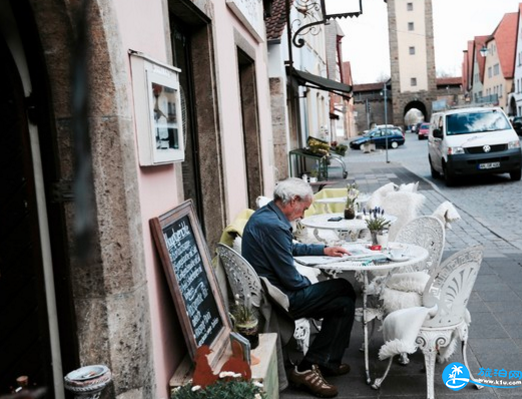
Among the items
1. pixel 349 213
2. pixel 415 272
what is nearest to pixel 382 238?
pixel 415 272

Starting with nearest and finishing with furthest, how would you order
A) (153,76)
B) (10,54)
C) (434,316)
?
(10,54) < (153,76) < (434,316)

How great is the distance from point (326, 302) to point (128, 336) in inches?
66.7

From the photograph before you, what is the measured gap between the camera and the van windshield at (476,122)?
54.1 ft

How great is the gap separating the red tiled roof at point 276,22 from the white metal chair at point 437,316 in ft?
33.7

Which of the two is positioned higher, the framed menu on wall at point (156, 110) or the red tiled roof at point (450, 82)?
the red tiled roof at point (450, 82)

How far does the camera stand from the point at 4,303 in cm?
264

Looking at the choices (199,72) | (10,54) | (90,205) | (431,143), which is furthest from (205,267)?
(431,143)

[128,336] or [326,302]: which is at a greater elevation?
[128,336]

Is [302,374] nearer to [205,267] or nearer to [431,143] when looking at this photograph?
[205,267]

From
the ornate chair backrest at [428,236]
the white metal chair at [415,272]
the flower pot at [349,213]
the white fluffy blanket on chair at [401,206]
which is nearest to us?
the white metal chair at [415,272]

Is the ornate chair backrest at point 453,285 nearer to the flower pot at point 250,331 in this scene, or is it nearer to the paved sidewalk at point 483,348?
the paved sidewalk at point 483,348

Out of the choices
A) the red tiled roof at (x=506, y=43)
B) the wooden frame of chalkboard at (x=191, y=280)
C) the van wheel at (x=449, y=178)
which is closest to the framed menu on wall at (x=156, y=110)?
the wooden frame of chalkboard at (x=191, y=280)

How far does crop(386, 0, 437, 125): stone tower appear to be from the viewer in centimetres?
6219

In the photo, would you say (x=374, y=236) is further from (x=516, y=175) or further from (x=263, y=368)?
(x=516, y=175)
